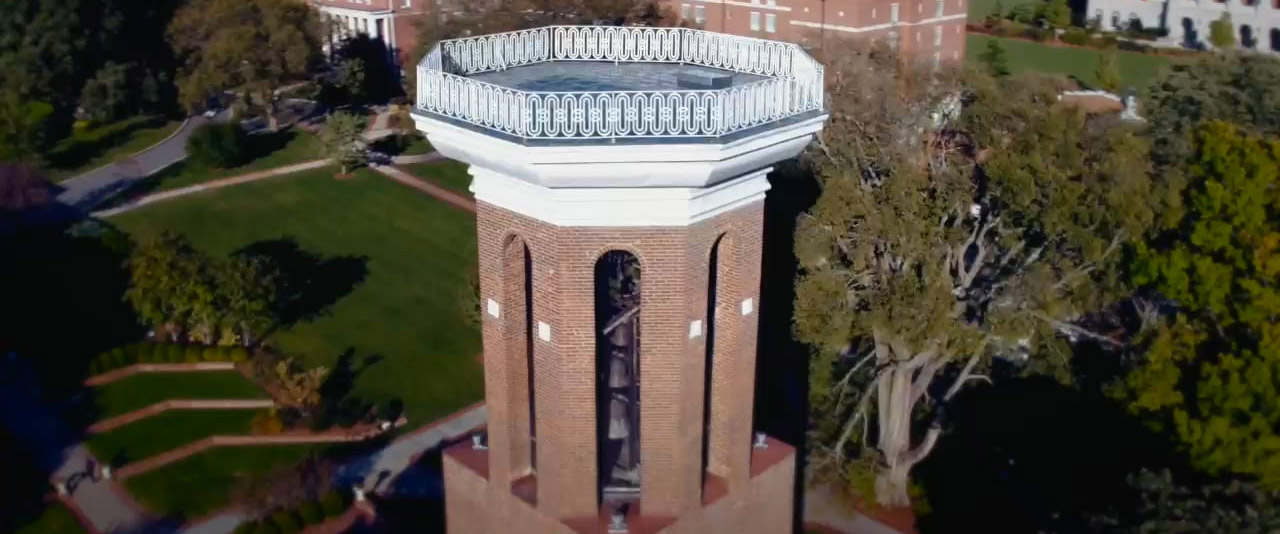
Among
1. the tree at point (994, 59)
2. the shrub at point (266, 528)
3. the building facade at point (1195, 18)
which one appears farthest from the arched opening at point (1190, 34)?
the shrub at point (266, 528)

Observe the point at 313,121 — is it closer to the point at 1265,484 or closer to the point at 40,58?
the point at 40,58

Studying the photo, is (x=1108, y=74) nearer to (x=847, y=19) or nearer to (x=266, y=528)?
(x=847, y=19)

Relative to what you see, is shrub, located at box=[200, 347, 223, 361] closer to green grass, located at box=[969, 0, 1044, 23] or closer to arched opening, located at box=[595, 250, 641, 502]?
arched opening, located at box=[595, 250, 641, 502]

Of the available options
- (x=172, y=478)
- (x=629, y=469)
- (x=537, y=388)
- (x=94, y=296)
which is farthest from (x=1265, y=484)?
(x=94, y=296)

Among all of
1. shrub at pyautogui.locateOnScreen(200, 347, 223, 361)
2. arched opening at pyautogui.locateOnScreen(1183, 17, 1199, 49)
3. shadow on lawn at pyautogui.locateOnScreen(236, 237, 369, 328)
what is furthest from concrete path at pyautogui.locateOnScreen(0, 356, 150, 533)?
arched opening at pyautogui.locateOnScreen(1183, 17, 1199, 49)

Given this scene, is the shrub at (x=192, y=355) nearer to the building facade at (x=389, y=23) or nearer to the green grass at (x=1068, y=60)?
the building facade at (x=389, y=23)
